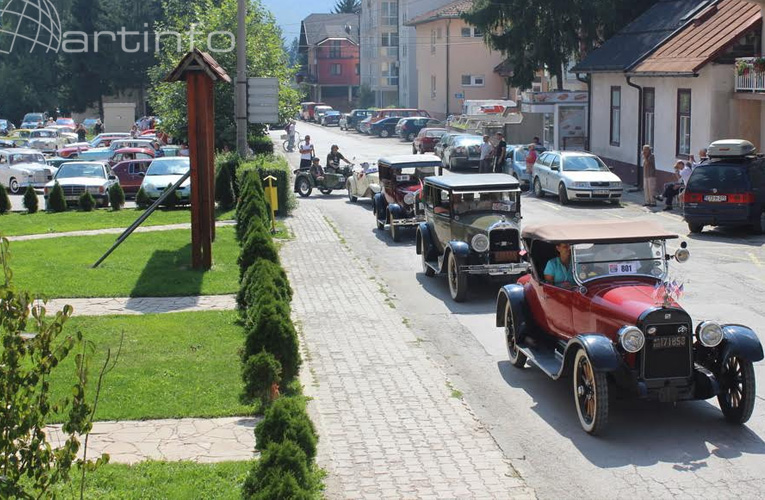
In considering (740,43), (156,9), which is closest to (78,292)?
(740,43)

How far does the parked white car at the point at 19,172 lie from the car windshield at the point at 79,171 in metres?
6.90

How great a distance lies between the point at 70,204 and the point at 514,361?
73.7ft

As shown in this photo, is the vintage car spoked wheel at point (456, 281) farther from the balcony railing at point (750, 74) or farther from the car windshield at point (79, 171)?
the car windshield at point (79, 171)

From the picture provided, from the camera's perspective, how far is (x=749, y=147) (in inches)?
925

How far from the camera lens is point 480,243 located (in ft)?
54.0

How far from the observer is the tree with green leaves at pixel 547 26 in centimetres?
4103

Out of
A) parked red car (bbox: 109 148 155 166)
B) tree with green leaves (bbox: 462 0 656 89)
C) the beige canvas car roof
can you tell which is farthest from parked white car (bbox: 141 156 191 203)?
the beige canvas car roof

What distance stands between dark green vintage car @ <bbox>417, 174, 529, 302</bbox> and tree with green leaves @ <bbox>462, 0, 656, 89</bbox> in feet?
80.9

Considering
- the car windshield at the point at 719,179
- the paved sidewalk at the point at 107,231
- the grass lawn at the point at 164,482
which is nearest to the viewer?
the grass lawn at the point at 164,482

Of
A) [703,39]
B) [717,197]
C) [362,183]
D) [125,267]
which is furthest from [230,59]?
[717,197]

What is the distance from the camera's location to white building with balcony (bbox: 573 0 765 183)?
2955 centimetres

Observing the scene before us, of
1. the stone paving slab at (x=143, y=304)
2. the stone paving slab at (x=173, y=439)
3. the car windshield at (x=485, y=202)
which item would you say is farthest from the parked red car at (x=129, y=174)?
the stone paving slab at (x=173, y=439)

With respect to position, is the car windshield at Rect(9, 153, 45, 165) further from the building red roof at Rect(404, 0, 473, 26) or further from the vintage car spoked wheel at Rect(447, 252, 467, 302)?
the building red roof at Rect(404, 0, 473, 26)

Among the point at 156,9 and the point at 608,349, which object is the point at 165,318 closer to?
the point at 608,349
